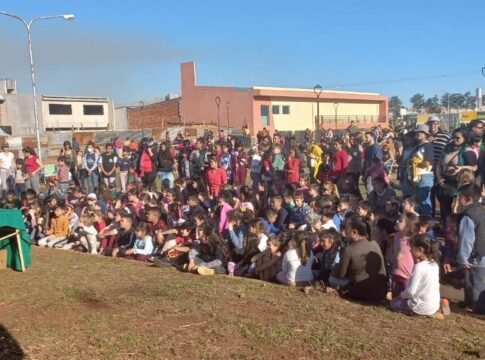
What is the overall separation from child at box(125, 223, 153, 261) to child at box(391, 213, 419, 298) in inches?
164

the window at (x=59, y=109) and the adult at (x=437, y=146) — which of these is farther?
the window at (x=59, y=109)

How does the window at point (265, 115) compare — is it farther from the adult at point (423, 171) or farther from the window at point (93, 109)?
the adult at point (423, 171)

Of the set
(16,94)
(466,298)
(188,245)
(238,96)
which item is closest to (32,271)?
(188,245)

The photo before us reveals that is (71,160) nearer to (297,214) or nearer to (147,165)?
(147,165)

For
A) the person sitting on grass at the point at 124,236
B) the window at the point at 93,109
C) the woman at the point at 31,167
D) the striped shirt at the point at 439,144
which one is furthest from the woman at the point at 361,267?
the window at the point at 93,109

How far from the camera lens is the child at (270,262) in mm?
7062

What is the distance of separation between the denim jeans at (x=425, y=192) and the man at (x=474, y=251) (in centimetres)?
317

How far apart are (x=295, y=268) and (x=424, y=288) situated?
182 cm

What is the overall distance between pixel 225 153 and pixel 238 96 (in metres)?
32.1

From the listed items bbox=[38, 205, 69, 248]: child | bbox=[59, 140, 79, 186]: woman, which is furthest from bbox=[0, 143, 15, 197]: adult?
bbox=[38, 205, 69, 248]: child

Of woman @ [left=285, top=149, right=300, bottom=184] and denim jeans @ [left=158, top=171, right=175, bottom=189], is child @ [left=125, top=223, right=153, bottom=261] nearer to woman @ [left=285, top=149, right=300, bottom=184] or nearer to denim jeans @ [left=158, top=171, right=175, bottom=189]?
woman @ [left=285, top=149, right=300, bottom=184]

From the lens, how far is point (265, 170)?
41.8 feet

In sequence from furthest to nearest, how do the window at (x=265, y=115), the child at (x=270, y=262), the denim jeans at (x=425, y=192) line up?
the window at (x=265, y=115) < the denim jeans at (x=425, y=192) < the child at (x=270, y=262)

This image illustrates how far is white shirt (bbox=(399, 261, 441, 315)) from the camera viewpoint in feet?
17.1
